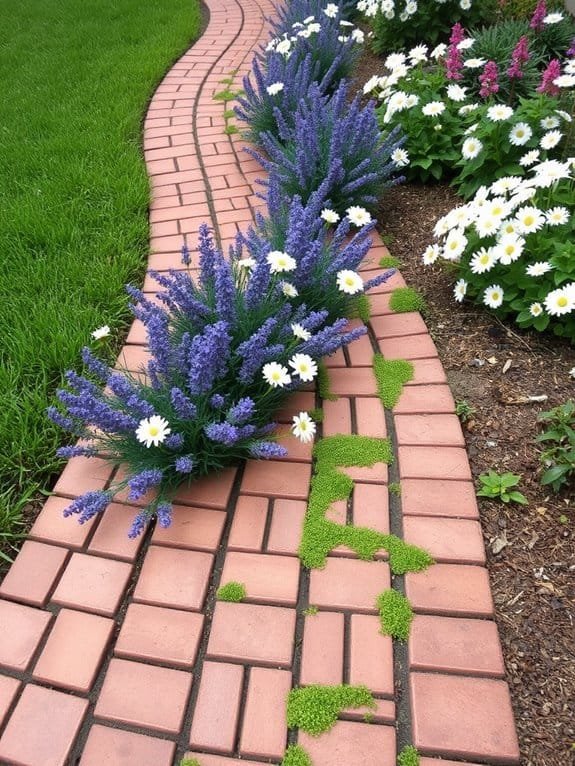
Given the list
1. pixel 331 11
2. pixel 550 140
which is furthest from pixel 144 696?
pixel 331 11

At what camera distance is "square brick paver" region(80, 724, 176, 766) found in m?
1.16

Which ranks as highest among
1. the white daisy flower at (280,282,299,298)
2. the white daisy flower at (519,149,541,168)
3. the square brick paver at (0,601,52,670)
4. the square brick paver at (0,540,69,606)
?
the white daisy flower at (519,149,541,168)

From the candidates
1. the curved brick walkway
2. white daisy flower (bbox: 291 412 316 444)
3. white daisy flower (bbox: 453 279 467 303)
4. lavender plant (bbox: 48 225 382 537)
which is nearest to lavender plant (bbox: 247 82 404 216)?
white daisy flower (bbox: 453 279 467 303)

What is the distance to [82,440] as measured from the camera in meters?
1.76

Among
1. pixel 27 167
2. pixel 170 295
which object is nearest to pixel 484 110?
pixel 170 295

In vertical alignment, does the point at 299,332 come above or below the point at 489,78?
Result: below

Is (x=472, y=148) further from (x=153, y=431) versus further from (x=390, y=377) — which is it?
(x=153, y=431)

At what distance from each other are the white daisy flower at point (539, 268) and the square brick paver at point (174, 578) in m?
1.36

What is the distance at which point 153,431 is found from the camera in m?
1.44

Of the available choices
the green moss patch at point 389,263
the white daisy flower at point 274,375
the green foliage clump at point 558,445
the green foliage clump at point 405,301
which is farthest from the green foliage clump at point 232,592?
the green moss patch at point 389,263

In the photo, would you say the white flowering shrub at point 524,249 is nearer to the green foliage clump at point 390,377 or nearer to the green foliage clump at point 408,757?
the green foliage clump at point 390,377

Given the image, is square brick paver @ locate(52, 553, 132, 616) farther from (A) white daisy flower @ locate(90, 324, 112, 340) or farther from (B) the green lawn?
(A) white daisy flower @ locate(90, 324, 112, 340)

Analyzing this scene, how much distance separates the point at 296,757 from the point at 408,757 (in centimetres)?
22

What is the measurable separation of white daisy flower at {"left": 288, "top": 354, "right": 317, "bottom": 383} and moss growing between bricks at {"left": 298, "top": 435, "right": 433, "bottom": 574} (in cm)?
22
